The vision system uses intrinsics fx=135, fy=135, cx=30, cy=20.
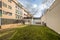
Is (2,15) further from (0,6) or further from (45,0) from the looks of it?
(45,0)

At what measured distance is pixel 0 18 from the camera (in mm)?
36406

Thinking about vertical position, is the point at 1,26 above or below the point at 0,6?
below

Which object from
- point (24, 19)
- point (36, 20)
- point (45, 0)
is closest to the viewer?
point (45, 0)

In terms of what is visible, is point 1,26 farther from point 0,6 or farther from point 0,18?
point 0,6

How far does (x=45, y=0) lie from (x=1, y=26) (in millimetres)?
A: 19092

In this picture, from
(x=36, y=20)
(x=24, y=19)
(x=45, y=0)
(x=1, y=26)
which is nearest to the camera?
(x=45, y=0)

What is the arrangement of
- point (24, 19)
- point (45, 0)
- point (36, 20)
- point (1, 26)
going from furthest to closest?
point (36, 20) < point (24, 19) < point (1, 26) < point (45, 0)

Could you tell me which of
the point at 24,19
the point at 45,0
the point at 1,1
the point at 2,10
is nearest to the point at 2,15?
the point at 2,10

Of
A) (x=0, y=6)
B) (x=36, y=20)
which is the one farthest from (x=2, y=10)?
(x=36, y=20)

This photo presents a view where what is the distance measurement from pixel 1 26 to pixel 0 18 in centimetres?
221

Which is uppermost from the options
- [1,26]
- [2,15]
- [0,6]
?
[0,6]

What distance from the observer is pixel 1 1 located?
119 feet

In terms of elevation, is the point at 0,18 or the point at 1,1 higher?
the point at 1,1

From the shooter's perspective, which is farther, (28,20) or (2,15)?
(28,20)
